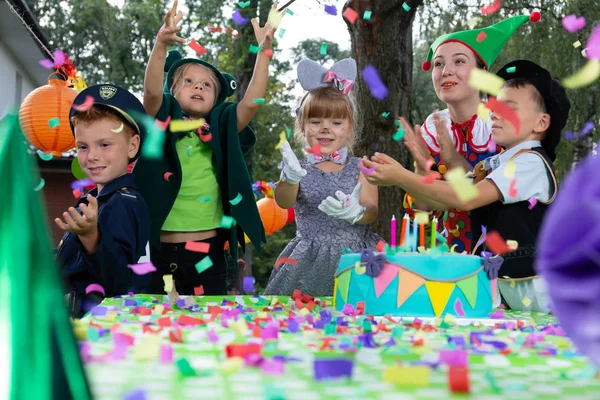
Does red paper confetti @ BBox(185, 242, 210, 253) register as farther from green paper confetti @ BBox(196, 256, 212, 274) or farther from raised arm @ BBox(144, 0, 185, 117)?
raised arm @ BBox(144, 0, 185, 117)

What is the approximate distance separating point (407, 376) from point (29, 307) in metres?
0.42

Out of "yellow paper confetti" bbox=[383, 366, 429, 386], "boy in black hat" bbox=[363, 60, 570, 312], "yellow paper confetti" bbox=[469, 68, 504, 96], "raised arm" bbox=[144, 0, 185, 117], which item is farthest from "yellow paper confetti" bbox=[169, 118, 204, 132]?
"yellow paper confetti" bbox=[383, 366, 429, 386]

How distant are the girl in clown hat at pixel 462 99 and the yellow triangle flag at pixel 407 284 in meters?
1.23

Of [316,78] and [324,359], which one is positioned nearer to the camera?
[324,359]

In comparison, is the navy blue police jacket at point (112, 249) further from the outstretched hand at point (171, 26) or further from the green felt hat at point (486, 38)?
the green felt hat at point (486, 38)

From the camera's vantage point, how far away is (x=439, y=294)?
1533mm

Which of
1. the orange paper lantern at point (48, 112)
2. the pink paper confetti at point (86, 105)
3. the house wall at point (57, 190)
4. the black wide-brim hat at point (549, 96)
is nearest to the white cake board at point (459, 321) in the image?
the black wide-brim hat at point (549, 96)

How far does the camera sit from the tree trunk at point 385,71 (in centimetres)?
447

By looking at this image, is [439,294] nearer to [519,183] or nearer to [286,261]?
[519,183]

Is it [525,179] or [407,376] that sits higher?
[525,179]

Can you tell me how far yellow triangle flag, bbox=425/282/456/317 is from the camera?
153cm

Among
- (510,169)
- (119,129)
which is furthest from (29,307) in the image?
(119,129)

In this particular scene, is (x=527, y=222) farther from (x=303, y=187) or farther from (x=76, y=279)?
(x=76, y=279)

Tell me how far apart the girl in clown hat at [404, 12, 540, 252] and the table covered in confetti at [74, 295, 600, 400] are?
152 cm
